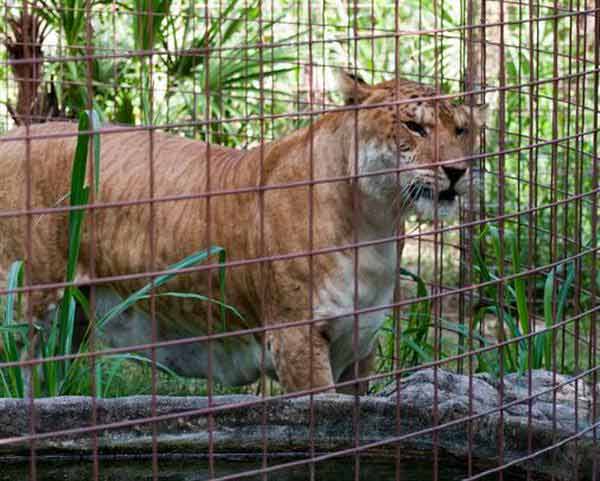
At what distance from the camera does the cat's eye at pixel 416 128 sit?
13.3ft

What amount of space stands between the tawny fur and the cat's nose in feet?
0.07

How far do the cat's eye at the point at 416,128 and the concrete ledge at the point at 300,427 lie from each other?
0.85 metres

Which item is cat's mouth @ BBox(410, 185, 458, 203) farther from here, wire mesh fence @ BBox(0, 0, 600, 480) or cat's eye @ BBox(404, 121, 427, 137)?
cat's eye @ BBox(404, 121, 427, 137)

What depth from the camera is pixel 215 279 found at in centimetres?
459

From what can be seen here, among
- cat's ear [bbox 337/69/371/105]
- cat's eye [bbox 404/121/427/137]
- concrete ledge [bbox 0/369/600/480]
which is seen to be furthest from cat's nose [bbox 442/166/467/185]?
concrete ledge [bbox 0/369/600/480]

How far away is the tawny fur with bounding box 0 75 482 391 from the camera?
13.6 feet

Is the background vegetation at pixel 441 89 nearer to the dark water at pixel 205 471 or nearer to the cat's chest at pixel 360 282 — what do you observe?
the cat's chest at pixel 360 282

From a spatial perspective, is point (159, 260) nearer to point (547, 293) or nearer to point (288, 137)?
point (288, 137)

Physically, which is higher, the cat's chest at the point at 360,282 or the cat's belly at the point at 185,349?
the cat's chest at the point at 360,282

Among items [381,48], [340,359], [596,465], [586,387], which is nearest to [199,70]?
[381,48]

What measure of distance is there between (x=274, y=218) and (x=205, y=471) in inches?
39.1

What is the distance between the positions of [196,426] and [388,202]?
1060 mm

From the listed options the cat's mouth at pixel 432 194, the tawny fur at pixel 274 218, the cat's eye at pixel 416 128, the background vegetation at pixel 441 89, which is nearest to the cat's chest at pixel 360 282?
the tawny fur at pixel 274 218

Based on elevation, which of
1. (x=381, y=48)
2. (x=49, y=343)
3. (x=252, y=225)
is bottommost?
(x=49, y=343)
